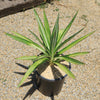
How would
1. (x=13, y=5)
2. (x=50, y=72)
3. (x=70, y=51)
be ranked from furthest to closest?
(x=13, y=5) < (x=70, y=51) < (x=50, y=72)

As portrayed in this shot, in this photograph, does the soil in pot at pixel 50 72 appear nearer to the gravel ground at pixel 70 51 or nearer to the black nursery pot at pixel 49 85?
the black nursery pot at pixel 49 85

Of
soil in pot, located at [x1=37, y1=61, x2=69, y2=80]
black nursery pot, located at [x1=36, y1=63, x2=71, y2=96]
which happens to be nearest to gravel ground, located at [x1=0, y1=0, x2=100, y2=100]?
black nursery pot, located at [x1=36, y1=63, x2=71, y2=96]

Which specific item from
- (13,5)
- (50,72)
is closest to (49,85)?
(50,72)

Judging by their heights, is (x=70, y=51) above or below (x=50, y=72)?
below

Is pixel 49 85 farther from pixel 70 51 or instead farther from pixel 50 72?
pixel 70 51

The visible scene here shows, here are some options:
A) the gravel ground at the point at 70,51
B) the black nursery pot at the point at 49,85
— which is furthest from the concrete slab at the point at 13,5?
the black nursery pot at the point at 49,85

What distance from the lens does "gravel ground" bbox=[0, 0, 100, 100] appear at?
266 centimetres

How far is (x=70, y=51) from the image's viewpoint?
11.0 ft

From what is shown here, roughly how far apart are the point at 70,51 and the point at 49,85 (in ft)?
4.04

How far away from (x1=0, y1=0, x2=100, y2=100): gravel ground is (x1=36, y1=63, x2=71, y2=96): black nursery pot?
0.11 metres

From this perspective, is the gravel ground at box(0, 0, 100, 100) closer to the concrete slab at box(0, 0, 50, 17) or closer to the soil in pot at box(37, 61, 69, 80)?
the concrete slab at box(0, 0, 50, 17)

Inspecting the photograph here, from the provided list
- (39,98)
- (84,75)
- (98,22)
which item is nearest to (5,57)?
(39,98)

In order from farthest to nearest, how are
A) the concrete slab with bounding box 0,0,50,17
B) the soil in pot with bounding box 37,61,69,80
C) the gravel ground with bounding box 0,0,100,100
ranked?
the concrete slab with bounding box 0,0,50,17
the gravel ground with bounding box 0,0,100,100
the soil in pot with bounding box 37,61,69,80

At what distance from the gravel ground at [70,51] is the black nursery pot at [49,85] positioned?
4.4 inches
